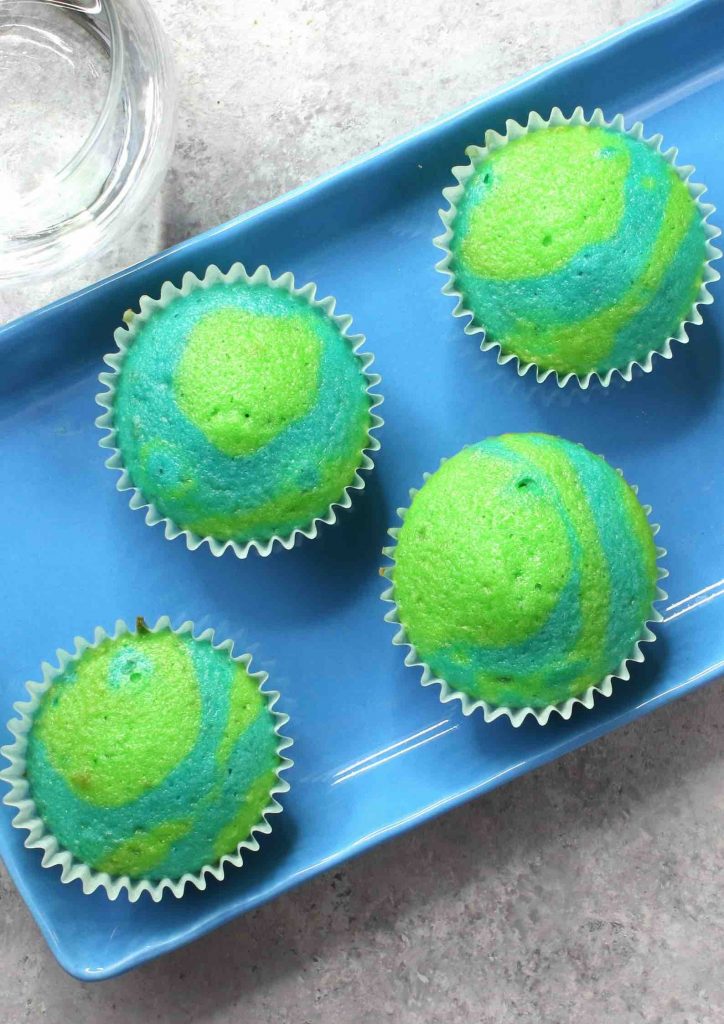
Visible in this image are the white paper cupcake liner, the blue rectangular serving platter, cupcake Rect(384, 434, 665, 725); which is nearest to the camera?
cupcake Rect(384, 434, 665, 725)

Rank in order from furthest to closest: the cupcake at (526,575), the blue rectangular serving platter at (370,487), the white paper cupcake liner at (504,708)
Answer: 1. the blue rectangular serving platter at (370,487)
2. the white paper cupcake liner at (504,708)
3. the cupcake at (526,575)

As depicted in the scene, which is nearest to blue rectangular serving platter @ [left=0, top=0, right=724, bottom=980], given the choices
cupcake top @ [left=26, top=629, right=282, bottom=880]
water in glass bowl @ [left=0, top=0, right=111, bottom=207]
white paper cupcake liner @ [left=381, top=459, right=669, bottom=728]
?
white paper cupcake liner @ [left=381, top=459, right=669, bottom=728]

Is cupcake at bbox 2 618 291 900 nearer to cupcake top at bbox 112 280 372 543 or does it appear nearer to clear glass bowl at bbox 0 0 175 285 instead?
cupcake top at bbox 112 280 372 543

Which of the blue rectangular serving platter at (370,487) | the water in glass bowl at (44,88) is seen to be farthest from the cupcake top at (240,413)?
the water in glass bowl at (44,88)

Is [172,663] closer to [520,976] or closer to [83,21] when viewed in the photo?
[520,976]

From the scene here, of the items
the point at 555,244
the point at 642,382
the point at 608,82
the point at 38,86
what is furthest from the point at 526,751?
the point at 38,86

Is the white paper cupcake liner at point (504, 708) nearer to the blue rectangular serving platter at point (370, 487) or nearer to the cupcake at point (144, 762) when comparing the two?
the blue rectangular serving platter at point (370, 487)
